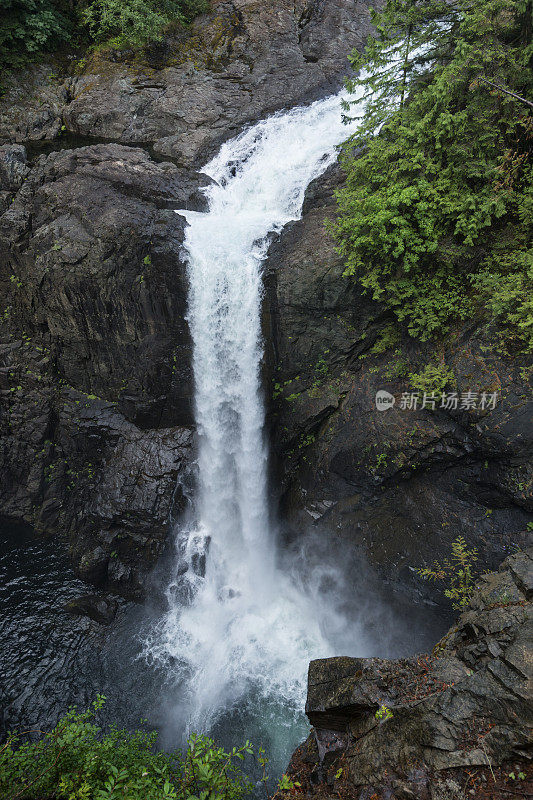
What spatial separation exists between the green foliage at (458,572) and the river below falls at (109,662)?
2.72ft

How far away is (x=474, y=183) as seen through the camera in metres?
7.68

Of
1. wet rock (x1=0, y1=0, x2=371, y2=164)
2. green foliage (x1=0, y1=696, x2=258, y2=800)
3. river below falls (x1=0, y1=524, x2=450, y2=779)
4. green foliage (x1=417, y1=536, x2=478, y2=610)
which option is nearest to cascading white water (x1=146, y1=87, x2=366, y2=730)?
river below falls (x1=0, y1=524, x2=450, y2=779)

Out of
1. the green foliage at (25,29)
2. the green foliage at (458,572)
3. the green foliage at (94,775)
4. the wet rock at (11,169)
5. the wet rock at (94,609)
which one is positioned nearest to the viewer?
the green foliage at (94,775)

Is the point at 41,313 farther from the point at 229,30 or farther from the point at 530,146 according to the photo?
the point at 229,30

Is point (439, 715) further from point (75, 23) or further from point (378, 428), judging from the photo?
point (75, 23)

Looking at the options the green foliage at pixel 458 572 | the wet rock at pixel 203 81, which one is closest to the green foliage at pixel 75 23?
Answer: the wet rock at pixel 203 81

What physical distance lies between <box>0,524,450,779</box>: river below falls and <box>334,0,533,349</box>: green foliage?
725 cm

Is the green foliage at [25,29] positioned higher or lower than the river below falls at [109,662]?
higher

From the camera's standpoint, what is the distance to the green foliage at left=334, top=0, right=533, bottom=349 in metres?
6.85

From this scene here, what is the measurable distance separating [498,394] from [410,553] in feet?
13.7

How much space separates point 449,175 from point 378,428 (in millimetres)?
5495

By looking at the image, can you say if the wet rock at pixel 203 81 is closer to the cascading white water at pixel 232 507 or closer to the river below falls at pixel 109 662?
the cascading white water at pixel 232 507

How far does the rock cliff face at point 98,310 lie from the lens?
10664mm

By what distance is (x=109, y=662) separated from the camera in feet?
31.6
